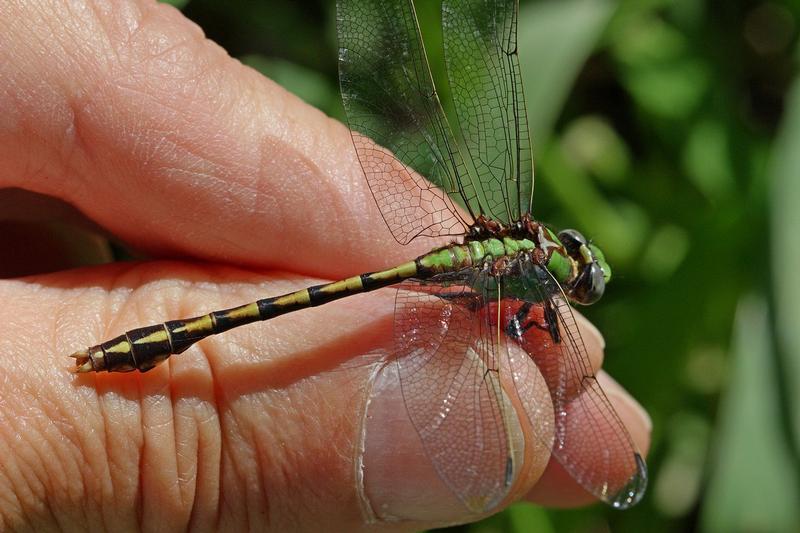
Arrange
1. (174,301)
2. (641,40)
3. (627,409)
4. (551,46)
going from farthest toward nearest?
(641,40) → (551,46) → (627,409) → (174,301)

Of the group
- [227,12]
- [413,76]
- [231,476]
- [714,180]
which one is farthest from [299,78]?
[231,476]

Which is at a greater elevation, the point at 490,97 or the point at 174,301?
the point at 490,97

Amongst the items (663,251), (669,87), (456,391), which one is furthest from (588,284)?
(669,87)

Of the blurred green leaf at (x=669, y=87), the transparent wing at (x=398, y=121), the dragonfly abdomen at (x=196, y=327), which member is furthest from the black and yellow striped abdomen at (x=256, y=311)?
the blurred green leaf at (x=669, y=87)

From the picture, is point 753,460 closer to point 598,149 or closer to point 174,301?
point 598,149

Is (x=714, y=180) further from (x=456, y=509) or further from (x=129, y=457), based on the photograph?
(x=129, y=457)
